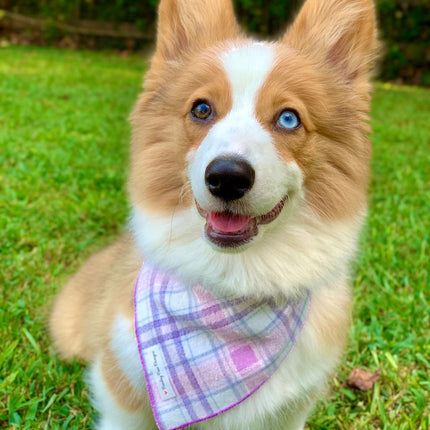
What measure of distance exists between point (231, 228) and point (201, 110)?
23.8 inches

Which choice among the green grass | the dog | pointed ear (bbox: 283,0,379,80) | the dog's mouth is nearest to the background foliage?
the green grass

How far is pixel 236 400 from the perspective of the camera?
2.38m

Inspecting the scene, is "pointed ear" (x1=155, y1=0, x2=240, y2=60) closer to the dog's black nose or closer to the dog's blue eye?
the dog's blue eye

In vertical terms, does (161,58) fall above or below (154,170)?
above

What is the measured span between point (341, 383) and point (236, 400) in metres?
1.05

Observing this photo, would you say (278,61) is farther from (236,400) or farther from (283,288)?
(236,400)

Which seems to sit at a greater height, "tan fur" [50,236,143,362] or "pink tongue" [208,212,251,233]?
"pink tongue" [208,212,251,233]

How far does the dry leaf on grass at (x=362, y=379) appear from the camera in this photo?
9.96ft

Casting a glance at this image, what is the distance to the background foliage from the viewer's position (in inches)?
607

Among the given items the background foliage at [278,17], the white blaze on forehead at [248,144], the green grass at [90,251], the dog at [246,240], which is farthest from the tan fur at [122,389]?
the background foliage at [278,17]

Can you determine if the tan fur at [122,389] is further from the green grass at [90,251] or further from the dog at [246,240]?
the green grass at [90,251]

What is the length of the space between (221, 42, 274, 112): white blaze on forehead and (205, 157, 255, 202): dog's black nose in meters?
0.41

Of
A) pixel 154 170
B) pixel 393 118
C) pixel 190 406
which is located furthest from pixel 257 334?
pixel 393 118

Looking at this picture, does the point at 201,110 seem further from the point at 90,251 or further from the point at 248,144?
the point at 90,251
